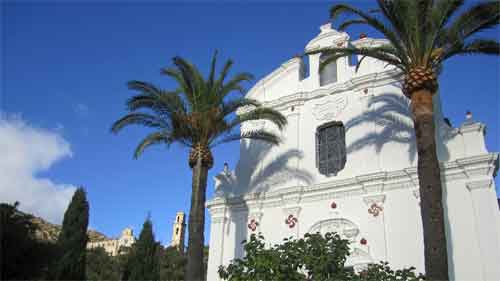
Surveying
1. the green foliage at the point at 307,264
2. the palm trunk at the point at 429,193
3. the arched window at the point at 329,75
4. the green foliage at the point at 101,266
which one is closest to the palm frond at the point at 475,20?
the palm trunk at the point at 429,193

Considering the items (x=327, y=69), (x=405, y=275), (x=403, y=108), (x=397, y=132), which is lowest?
(x=405, y=275)

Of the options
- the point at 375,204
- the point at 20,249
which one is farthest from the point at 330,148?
the point at 20,249

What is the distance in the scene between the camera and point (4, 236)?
1612 centimetres

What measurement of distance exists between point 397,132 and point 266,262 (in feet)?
26.7

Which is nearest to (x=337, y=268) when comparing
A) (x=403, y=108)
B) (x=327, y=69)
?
(x=403, y=108)

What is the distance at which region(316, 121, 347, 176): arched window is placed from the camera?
16.3 m

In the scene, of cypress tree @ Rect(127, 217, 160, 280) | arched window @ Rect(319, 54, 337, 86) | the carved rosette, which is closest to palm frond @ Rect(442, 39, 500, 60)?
the carved rosette

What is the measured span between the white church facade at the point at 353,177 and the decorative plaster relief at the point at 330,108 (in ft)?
0.15

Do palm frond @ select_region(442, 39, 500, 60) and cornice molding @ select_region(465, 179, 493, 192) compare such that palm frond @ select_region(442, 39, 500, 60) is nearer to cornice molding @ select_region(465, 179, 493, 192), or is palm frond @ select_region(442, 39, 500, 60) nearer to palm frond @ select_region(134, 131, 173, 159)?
cornice molding @ select_region(465, 179, 493, 192)

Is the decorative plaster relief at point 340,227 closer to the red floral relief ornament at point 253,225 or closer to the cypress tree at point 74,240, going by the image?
the red floral relief ornament at point 253,225

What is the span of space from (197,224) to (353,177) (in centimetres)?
587

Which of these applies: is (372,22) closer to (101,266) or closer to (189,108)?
(189,108)

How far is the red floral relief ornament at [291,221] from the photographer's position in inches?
632

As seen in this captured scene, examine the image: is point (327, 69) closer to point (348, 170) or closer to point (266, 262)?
point (348, 170)
